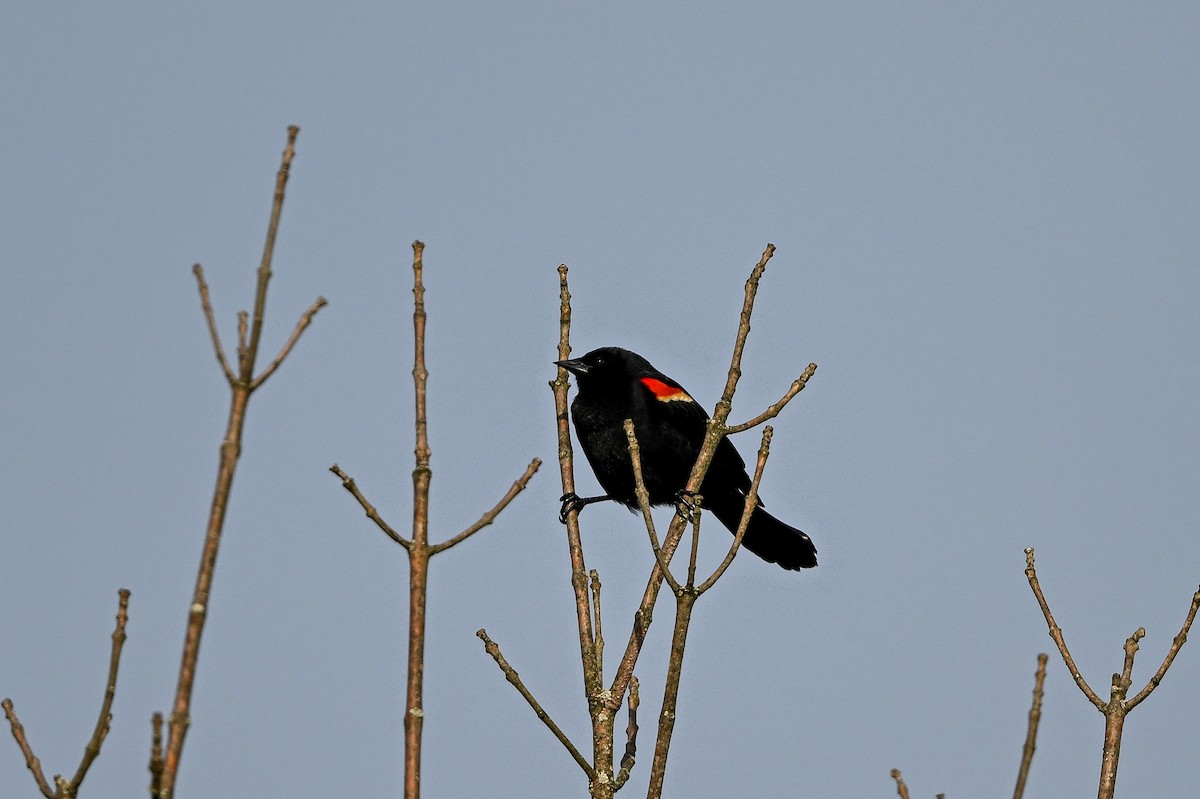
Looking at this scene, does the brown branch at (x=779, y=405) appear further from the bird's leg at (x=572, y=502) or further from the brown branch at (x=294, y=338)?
the brown branch at (x=294, y=338)

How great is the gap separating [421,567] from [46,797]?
0.64m

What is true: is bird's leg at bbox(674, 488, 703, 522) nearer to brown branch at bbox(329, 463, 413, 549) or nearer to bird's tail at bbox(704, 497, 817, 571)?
brown branch at bbox(329, 463, 413, 549)

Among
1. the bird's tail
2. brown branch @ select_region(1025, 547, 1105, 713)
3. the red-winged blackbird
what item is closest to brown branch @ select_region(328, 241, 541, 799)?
brown branch @ select_region(1025, 547, 1105, 713)

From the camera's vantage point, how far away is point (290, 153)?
5.77 ft

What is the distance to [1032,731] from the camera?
5.84 ft

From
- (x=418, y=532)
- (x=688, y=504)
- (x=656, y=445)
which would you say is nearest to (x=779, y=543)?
(x=656, y=445)

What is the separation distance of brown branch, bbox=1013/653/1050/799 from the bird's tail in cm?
532

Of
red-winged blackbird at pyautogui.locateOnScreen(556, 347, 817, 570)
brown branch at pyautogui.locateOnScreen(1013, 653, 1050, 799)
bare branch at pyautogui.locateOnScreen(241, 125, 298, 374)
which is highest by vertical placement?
red-winged blackbird at pyautogui.locateOnScreen(556, 347, 817, 570)

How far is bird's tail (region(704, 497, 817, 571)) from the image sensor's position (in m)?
7.25

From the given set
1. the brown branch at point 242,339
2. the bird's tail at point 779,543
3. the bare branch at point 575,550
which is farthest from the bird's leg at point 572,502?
the brown branch at point 242,339

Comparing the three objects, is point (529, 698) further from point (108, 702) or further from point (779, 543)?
point (779, 543)

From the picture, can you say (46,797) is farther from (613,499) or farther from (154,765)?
(613,499)

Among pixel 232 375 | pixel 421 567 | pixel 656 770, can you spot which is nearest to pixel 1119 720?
pixel 656 770

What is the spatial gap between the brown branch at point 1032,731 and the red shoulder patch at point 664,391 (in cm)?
526
